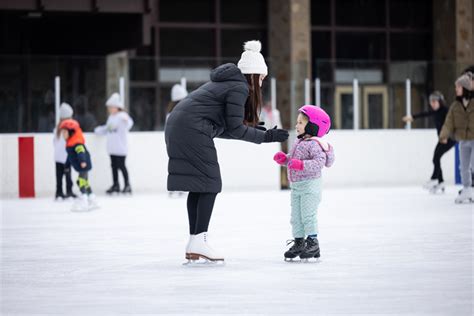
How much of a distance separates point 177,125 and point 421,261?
7.18ft

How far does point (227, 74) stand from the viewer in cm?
884

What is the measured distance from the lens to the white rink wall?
66.7 feet

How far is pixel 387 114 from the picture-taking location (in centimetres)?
2314

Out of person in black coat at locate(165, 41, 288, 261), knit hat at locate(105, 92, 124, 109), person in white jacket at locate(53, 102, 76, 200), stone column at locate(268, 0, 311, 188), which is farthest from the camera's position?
stone column at locate(268, 0, 311, 188)

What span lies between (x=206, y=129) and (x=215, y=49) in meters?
26.2

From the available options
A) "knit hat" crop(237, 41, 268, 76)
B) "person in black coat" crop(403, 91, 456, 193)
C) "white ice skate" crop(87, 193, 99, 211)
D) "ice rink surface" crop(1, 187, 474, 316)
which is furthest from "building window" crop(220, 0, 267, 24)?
"knit hat" crop(237, 41, 268, 76)

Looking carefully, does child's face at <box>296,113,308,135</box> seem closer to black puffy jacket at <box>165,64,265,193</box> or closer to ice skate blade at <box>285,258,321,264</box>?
black puffy jacket at <box>165,64,265,193</box>

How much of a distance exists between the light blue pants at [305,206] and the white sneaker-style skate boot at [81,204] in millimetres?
7212

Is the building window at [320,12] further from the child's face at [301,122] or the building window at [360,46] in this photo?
the child's face at [301,122]

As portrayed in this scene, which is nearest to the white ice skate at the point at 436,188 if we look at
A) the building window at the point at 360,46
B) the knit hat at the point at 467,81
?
the knit hat at the point at 467,81

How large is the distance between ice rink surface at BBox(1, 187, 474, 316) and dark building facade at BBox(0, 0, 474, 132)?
4997 mm

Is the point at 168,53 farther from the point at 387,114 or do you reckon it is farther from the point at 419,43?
the point at 387,114

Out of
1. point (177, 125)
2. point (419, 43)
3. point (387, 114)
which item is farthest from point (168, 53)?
point (177, 125)

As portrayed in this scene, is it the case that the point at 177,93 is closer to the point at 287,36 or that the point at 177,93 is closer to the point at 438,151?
the point at 438,151
